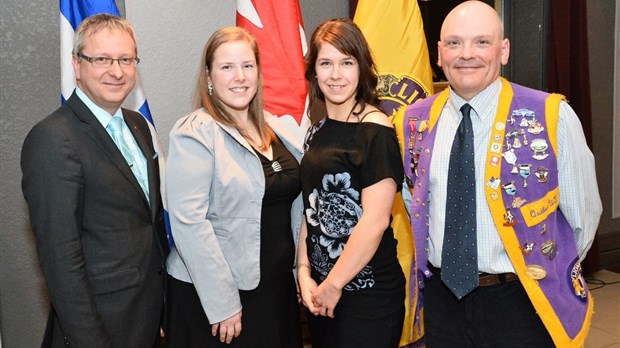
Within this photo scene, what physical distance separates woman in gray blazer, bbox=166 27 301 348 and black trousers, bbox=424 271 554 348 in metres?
0.59

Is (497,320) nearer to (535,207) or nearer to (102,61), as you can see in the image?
(535,207)

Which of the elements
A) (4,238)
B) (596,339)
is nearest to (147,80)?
(4,238)

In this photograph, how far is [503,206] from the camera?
165 centimetres

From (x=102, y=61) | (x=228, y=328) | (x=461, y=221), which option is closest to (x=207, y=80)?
(x=102, y=61)

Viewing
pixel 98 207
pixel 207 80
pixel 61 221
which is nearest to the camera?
pixel 61 221

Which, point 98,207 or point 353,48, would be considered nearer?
point 98,207

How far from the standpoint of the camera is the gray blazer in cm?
180

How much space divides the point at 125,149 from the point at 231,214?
1.25 ft

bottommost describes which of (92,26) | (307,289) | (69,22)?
(307,289)

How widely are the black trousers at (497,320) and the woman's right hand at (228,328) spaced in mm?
669

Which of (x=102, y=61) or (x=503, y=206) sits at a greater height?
(x=102, y=61)

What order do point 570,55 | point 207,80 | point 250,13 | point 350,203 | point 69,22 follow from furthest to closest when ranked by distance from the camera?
point 570,55
point 250,13
point 69,22
point 207,80
point 350,203

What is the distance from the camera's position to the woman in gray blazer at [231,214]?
5.95ft

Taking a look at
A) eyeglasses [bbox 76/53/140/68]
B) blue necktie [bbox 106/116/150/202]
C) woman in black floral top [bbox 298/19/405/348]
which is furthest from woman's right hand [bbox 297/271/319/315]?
eyeglasses [bbox 76/53/140/68]
